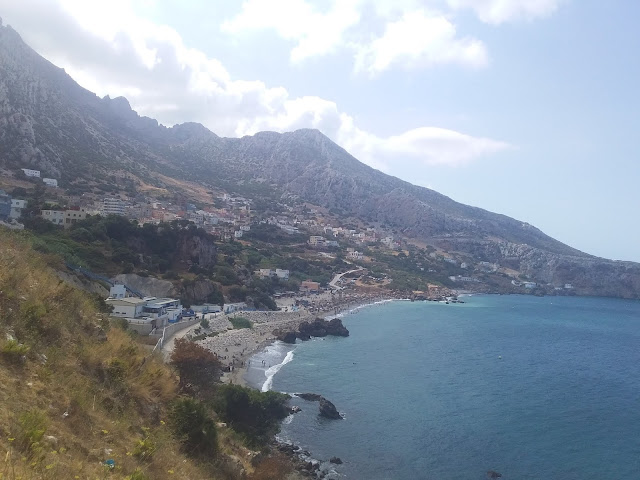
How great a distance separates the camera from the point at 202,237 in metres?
50.1

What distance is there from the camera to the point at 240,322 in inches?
1667

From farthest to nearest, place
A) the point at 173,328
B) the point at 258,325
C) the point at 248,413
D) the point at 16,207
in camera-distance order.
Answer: the point at 16,207 → the point at 258,325 → the point at 173,328 → the point at 248,413

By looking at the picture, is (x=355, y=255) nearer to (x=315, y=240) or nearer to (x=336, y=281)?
(x=315, y=240)

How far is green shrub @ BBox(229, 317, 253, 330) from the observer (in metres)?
41.4

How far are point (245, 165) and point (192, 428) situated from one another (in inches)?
5564

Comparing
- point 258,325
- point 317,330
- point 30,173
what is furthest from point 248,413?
point 30,173

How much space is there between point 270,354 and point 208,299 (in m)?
10.2

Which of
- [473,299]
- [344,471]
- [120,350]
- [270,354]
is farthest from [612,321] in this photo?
[120,350]

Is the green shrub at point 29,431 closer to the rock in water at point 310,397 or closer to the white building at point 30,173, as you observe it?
the rock in water at point 310,397

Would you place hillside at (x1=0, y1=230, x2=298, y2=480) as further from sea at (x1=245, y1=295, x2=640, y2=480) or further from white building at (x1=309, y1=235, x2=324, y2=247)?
white building at (x1=309, y1=235, x2=324, y2=247)

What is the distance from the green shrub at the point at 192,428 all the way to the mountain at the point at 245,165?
2558 inches

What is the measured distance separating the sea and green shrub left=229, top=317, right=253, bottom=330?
4.26m

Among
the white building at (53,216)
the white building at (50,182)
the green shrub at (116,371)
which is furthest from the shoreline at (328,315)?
the white building at (50,182)

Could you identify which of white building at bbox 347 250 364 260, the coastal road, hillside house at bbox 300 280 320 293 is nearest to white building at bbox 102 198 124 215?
hillside house at bbox 300 280 320 293
